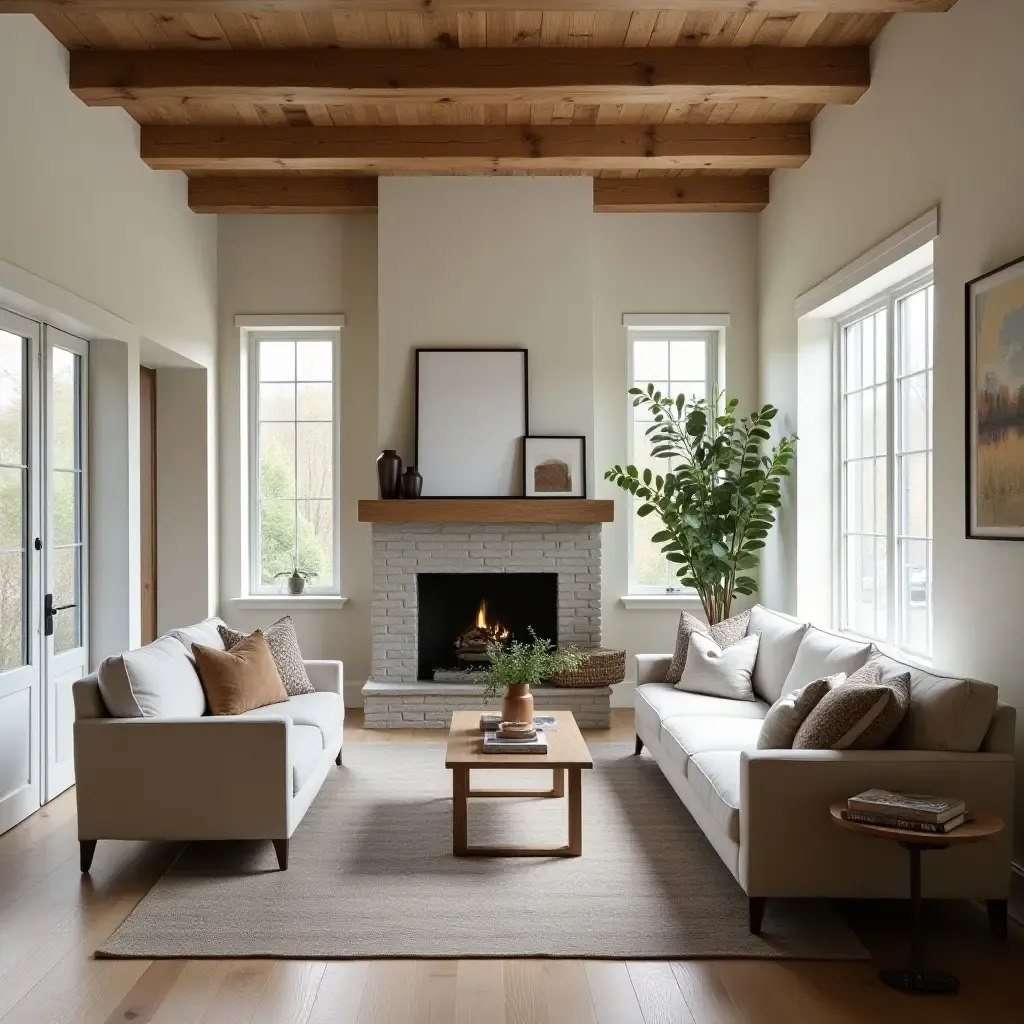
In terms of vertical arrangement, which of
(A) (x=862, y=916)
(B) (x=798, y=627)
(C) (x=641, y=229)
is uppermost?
(C) (x=641, y=229)

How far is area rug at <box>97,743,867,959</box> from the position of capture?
3.05 meters

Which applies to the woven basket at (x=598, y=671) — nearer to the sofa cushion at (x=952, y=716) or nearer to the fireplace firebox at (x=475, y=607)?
the fireplace firebox at (x=475, y=607)

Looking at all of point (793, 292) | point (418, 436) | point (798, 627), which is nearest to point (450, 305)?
point (418, 436)

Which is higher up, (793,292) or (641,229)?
(641,229)

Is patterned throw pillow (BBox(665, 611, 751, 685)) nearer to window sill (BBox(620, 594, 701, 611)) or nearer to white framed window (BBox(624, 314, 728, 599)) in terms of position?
window sill (BBox(620, 594, 701, 611))

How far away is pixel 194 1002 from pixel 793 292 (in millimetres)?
4864

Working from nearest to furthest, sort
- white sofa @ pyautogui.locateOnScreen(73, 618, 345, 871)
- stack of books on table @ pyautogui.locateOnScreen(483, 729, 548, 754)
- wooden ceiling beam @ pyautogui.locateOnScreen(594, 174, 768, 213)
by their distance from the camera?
1. white sofa @ pyautogui.locateOnScreen(73, 618, 345, 871)
2. stack of books on table @ pyautogui.locateOnScreen(483, 729, 548, 754)
3. wooden ceiling beam @ pyautogui.locateOnScreen(594, 174, 768, 213)

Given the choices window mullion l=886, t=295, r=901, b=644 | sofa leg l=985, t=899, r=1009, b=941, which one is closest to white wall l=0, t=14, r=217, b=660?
window mullion l=886, t=295, r=901, b=644

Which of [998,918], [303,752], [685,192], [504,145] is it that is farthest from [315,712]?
[685,192]

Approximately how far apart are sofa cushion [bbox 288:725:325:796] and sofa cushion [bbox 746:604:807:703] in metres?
2.08

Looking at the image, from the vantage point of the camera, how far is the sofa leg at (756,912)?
3143 mm

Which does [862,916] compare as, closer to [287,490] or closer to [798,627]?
[798,627]

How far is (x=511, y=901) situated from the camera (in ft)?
11.1

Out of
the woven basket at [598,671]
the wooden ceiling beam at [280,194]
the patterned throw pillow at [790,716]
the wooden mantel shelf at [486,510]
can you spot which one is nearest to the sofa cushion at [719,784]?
the patterned throw pillow at [790,716]
